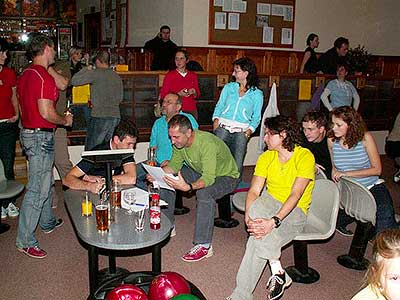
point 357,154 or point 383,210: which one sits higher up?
point 357,154

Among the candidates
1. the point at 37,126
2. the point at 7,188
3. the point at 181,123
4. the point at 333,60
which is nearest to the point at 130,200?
the point at 181,123

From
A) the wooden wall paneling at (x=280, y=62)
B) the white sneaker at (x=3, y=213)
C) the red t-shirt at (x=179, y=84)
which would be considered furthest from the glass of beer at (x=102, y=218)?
the wooden wall paneling at (x=280, y=62)

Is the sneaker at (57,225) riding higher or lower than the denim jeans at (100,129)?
lower

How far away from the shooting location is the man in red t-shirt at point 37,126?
3.60 m

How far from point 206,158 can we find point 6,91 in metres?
2.04

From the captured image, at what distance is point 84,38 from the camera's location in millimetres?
12938

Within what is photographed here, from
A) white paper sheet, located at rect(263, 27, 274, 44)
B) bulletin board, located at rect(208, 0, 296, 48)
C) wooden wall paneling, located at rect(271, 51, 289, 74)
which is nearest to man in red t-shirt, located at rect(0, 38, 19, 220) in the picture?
bulletin board, located at rect(208, 0, 296, 48)

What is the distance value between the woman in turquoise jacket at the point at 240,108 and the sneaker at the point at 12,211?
2.11 m

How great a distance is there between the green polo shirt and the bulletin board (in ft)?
15.2

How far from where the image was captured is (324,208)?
3465mm

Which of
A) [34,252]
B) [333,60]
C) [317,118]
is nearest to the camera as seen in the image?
[34,252]

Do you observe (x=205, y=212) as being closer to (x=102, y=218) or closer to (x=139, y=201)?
(x=139, y=201)

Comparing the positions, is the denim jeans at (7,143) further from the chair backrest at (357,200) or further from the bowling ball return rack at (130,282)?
the chair backrest at (357,200)

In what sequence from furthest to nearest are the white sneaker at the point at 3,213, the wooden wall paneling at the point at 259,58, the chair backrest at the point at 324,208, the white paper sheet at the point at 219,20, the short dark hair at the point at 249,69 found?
the wooden wall paneling at the point at 259,58, the white paper sheet at the point at 219,20, the short dark hair at the point at 249,69, the white sneaker at the point at 3,213, the chair backrest at the point at 324,208
